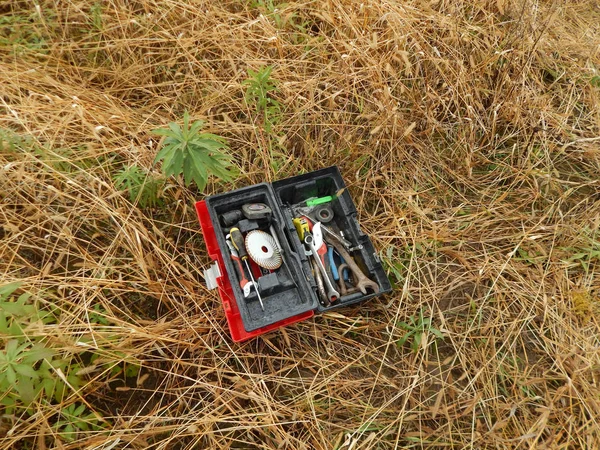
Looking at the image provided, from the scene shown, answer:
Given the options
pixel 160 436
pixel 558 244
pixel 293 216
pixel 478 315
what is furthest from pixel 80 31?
pixel 558 244

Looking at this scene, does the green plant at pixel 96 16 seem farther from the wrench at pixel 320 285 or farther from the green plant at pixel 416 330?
the green plant at pixel 416 330

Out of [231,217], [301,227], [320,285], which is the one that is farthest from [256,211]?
[320,285]

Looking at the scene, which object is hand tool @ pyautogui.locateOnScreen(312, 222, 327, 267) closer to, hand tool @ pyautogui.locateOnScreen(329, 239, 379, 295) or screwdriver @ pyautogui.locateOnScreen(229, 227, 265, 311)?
hand tool @ pyautogui.locateOnScreen(329, 239, 379, 295)

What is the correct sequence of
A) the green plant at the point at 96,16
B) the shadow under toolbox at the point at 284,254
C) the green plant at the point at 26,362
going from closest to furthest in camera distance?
the green plant at the point at 26,362, the shadow under toolbox at the point at 284,254, the green plant at the point at 96,16

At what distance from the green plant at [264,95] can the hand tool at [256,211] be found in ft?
1.61

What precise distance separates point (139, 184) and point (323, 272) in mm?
953

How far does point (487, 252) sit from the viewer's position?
2.17 metres

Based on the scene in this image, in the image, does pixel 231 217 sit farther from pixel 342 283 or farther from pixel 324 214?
pixel 342 283

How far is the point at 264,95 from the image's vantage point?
217 centimetres

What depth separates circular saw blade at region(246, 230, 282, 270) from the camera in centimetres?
188

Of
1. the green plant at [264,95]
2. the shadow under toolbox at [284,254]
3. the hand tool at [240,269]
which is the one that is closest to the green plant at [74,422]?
the shadow under toolbox at [284,254]

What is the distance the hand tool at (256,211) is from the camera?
1939 mm

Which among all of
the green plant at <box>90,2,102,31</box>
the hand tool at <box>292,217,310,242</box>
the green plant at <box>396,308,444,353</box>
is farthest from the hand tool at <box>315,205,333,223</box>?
the green plant at <box>90,2,102,31</box>

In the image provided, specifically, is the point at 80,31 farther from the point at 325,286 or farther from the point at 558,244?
the point at 558,244
